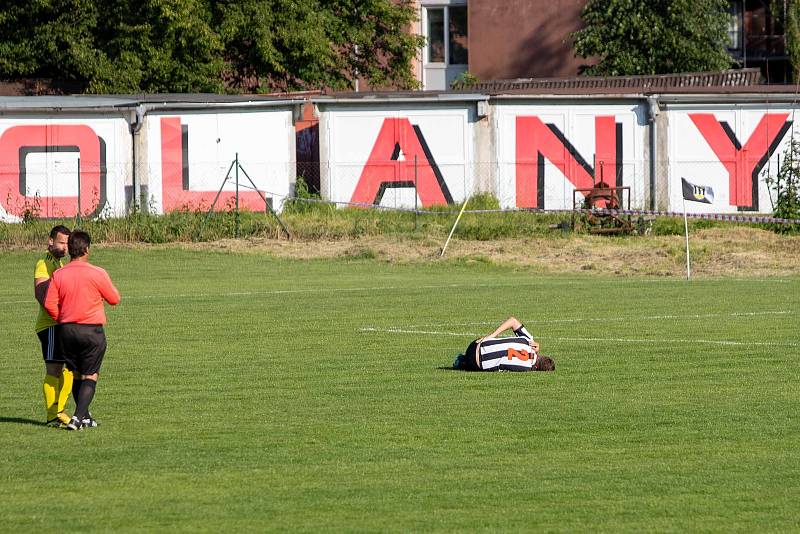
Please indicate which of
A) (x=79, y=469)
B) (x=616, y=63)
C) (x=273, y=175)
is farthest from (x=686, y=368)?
(x=616, y=63)

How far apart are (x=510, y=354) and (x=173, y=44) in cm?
3681

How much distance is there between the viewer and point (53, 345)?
11.6 meters

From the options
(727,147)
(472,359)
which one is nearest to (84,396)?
(472,359)

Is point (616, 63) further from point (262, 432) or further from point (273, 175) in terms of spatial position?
point (262, 432)

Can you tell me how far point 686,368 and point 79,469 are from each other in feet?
23.7

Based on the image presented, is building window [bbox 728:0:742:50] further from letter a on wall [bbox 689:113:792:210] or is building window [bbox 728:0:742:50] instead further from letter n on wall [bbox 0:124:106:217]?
letter n on wall [bbox 0:124:106:217]

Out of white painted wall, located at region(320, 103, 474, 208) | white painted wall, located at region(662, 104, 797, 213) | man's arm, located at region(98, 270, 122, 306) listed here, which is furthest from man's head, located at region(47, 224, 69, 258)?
white painted wall, located at region(662, 104, 797, 213)

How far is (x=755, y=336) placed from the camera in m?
17.8

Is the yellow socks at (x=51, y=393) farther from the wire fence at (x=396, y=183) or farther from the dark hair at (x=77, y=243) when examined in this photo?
the wire fence at (x=396, y=183)

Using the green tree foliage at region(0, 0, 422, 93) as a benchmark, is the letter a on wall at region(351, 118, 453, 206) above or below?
below

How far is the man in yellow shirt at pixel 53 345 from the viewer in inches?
456

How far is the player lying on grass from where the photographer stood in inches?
588

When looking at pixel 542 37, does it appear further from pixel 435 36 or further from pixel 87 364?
pixel 87 364

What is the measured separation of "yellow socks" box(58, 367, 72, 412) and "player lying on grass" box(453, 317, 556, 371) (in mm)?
4829
